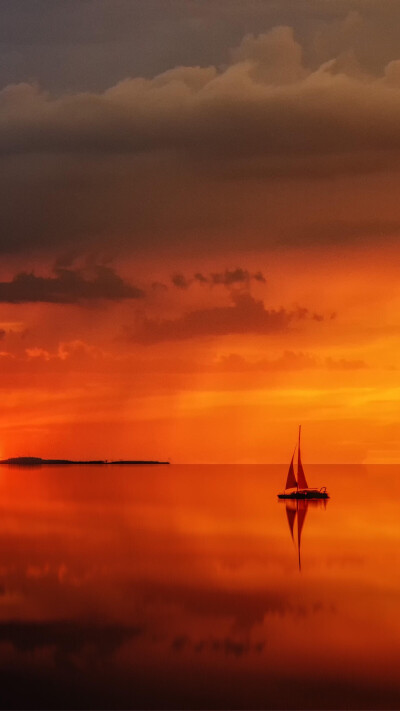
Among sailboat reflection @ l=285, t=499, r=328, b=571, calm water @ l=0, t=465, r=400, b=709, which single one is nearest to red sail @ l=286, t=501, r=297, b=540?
sailboat reflection @ l=285, t=499, r=328, b=571

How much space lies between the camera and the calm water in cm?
3697

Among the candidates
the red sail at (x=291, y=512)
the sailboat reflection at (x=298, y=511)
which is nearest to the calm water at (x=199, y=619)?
the sailboat reflection at (x=298, y=511)

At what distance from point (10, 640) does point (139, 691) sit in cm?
1074

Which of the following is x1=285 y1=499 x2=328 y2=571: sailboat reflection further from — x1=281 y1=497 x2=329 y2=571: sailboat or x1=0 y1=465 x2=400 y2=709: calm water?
x1=0 y1=465 x2=400 y2=709: calm water

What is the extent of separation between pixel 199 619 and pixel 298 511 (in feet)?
295

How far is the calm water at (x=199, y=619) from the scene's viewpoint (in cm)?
3697

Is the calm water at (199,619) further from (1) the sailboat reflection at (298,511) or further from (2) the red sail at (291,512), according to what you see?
(2) the red sail at (291,512)

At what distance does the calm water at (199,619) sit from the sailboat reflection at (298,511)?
4.30ft

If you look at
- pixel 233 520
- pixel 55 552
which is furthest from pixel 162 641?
pixel 233 520

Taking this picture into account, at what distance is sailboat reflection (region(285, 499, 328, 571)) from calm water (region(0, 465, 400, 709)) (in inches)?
51.6

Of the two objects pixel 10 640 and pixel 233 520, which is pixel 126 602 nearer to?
pixel 10 640

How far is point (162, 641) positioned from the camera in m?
45.8

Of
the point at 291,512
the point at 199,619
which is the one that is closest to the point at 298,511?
the point at 291,512

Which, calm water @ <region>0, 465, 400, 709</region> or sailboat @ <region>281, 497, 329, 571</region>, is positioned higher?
sailboat @ <region>281, 497, 329, 571</region>
